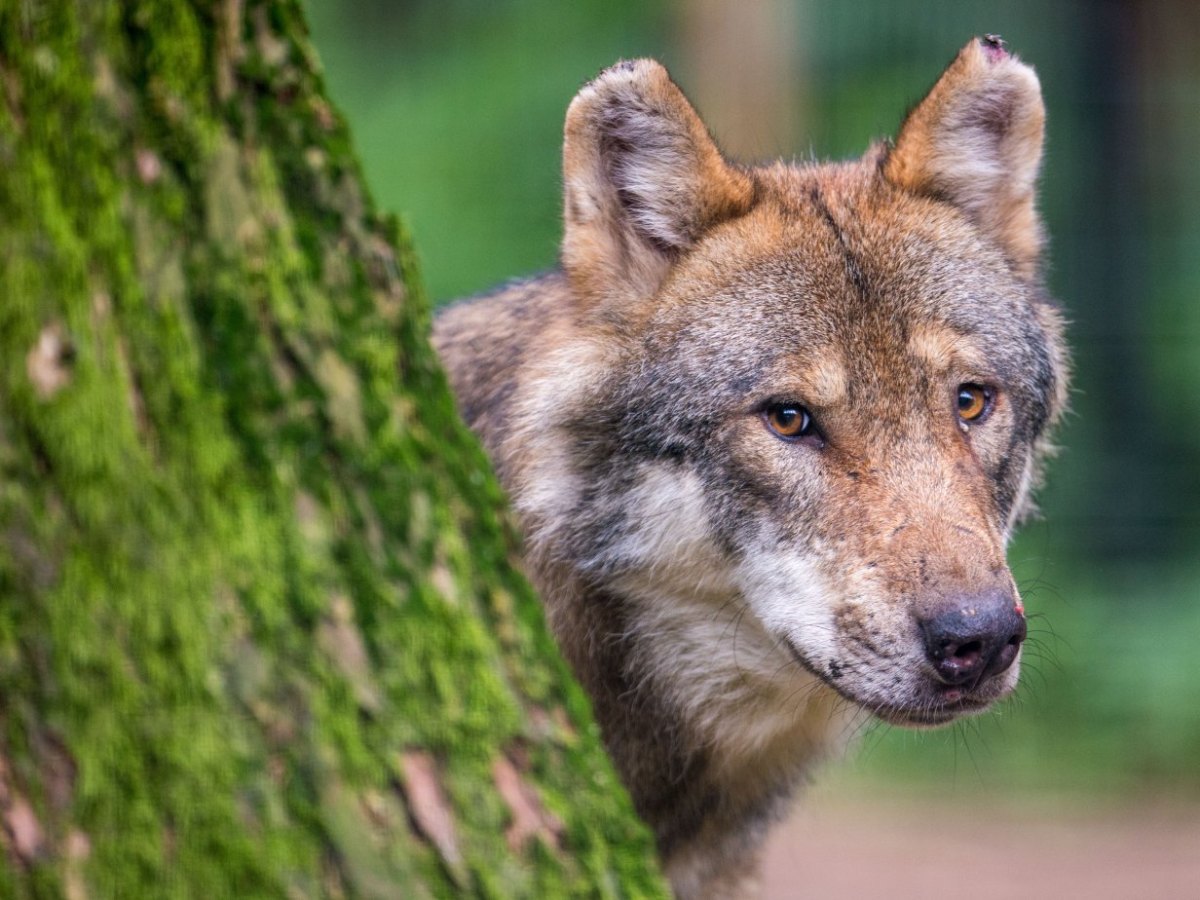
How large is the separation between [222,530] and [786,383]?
2.04 meters

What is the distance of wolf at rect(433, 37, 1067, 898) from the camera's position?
3473 mm

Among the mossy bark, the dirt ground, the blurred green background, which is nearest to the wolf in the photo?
the mossy bark

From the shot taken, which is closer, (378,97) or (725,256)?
(725,256)

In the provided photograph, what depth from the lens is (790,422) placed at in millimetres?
3646

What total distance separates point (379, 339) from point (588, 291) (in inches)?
76.5

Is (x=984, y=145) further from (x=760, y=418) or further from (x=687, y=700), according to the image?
(x=687, y=700)

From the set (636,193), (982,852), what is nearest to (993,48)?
(636,193)

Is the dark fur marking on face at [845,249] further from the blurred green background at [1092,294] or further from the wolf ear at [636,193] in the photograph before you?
the blurred green background at [1092,294]

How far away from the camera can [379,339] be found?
6.73ft

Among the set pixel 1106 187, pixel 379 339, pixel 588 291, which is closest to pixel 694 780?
pixel 588 291

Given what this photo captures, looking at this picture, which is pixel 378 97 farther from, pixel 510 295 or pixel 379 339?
pixel 379 339

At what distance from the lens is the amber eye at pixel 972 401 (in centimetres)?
374

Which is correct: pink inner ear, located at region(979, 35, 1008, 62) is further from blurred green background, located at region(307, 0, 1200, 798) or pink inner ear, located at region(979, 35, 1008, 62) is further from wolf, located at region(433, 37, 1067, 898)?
blurred green background, located at region(307, 0, 1200, 798)

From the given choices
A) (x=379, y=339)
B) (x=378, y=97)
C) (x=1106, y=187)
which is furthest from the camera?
(x=378, y=97)
